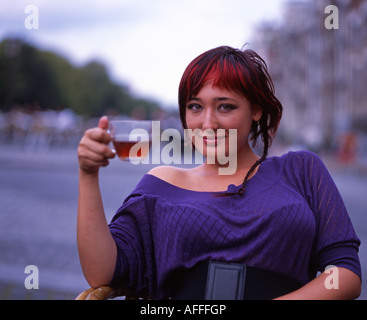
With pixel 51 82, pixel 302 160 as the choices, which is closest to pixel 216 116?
pixel 302 160

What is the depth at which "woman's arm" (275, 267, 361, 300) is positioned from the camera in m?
1.62

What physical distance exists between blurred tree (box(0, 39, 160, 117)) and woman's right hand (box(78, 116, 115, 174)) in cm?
4148

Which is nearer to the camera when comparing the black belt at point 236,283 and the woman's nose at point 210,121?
the black belt at point 236,283

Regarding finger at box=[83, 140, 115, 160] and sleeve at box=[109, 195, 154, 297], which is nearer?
finger at box=[83, 140, 115, 160]

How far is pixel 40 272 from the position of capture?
4.69 meters

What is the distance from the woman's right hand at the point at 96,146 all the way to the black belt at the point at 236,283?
54 centimetres

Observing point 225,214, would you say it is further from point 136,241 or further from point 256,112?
point 256,112

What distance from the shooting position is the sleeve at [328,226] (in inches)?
66.6

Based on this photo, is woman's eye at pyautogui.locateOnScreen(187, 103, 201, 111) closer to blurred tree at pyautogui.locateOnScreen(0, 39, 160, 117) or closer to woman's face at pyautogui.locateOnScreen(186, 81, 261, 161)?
woman's face at pyautogui.locateOnScreen(186, 81, 261, 161)

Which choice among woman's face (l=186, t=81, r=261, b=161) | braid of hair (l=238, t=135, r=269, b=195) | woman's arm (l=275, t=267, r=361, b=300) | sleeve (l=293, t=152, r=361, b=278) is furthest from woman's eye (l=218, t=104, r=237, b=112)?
woman's arm (l=275, t=267, r=361, b=300)

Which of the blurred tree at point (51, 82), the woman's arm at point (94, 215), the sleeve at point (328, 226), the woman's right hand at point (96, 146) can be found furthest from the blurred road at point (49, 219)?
the blurred tree at point (51, 82)

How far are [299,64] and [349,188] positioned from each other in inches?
A: 1307

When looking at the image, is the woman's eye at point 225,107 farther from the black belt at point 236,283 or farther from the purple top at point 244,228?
the black belt at point 236,283
